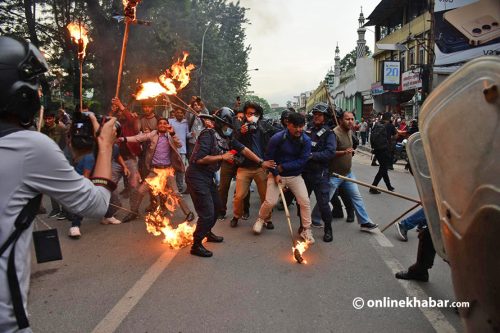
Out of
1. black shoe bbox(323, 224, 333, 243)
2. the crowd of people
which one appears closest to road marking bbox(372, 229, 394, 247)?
the crowd of people

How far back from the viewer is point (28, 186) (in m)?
1.49

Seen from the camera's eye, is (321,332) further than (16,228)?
Yes

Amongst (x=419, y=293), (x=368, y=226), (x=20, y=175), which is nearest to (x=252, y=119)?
(x=368, y=226)

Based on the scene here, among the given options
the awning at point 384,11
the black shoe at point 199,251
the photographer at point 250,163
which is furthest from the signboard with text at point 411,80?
the black shoe at point 199,251

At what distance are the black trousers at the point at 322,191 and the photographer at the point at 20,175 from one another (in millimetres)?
4362

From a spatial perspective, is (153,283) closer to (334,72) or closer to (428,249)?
(428,249)

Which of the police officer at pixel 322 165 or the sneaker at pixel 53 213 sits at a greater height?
the police officer at pixel 322 165

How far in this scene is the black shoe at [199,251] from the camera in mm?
4879

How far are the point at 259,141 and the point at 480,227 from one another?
217 inches

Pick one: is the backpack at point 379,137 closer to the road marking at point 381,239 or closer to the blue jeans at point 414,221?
the road marking at point 381,239

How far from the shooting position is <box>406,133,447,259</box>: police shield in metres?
1.82

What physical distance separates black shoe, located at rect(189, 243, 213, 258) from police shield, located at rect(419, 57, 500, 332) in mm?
3675

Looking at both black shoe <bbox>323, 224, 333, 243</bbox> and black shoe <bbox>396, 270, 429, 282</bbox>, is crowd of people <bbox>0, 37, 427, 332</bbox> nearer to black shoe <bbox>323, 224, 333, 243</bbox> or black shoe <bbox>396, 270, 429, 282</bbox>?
black shoe <bbox>323, 224, 333, 243</bbox>

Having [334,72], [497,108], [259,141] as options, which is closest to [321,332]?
[497,108]
